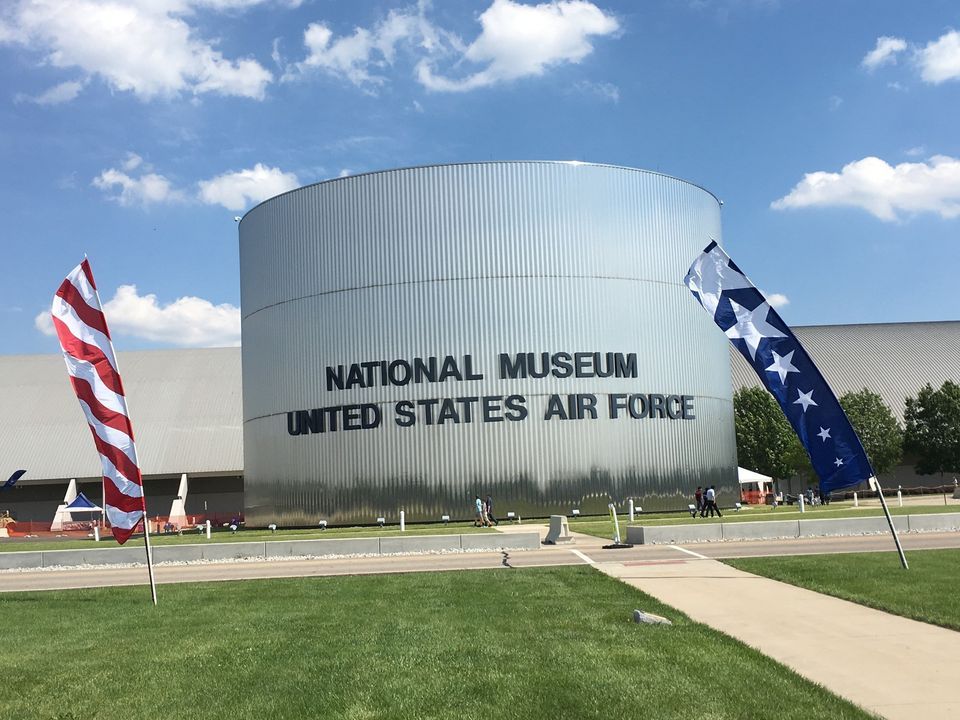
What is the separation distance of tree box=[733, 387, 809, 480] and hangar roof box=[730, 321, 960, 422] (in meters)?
11.8

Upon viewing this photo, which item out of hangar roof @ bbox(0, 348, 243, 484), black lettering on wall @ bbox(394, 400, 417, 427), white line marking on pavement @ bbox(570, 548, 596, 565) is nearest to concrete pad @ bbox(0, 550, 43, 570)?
white line marking on pavement @ bbox(570, 548, 596, 565)

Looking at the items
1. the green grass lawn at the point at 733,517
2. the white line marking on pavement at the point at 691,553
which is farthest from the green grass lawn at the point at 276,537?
the white line marking on pavement at the point at 691,553

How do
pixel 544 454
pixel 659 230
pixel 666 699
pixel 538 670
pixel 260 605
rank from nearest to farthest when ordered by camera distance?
pixel 666 699, pixel 538 670, pixel 260 605, pixel 544 454, pixel 659 230

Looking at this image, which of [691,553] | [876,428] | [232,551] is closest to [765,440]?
[876,428]

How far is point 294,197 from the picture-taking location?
5081 centimetres

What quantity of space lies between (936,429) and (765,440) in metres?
18.9

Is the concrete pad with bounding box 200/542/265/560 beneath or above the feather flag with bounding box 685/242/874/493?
beneath

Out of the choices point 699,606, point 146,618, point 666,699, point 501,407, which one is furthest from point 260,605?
point 501,407

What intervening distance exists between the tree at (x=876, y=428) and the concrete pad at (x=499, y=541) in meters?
51.6

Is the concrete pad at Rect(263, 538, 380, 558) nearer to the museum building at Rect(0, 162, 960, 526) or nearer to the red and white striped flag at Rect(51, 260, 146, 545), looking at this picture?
the red and white striped flag at Rect(51, 260, 146, 545)

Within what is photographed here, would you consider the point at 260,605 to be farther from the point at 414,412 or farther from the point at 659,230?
the point at 659,230

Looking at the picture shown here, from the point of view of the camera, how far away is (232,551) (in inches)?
1104

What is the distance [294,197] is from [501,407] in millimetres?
16183

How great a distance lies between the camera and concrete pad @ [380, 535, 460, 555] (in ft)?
91.0
